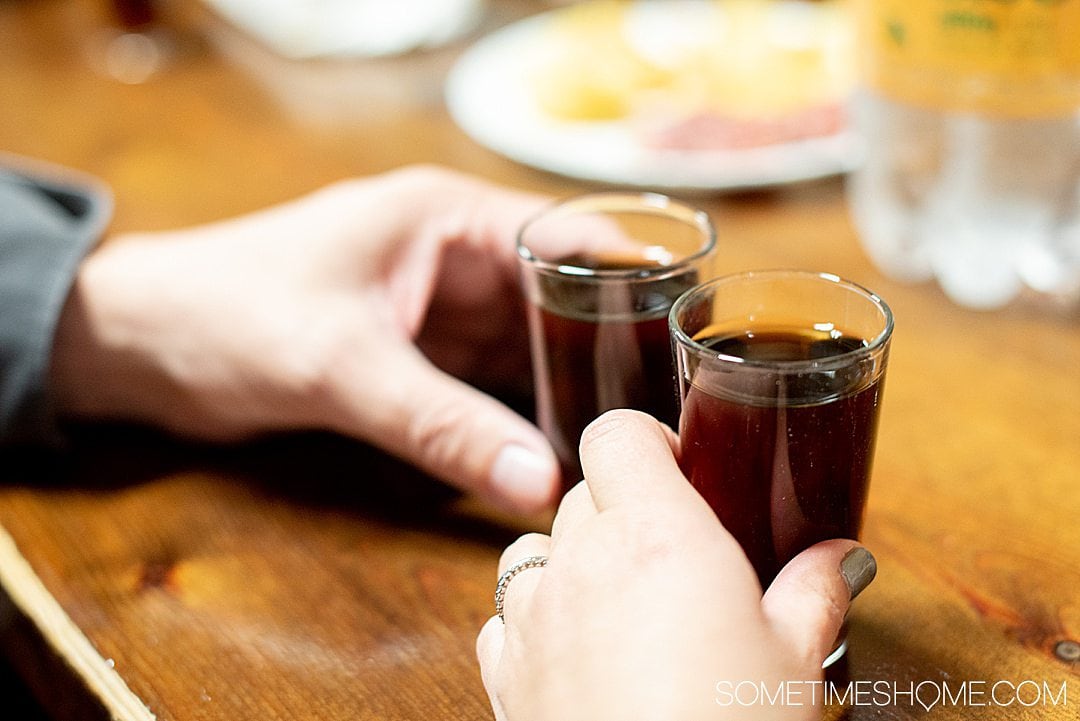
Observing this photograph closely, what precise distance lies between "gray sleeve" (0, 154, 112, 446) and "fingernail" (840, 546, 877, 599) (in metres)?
0.57

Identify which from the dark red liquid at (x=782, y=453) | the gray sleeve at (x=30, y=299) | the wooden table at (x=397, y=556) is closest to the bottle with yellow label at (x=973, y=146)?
the wooden table at (x=397, y=556)

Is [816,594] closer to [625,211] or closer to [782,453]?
[782,453]

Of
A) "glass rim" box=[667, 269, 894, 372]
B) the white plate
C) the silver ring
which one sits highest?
"glass rim" box=[667, 269, 894, 372]

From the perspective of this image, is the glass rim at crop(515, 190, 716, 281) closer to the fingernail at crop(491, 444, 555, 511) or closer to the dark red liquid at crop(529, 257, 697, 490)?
the dark red liquid at crop(529, 257, 697, 490)

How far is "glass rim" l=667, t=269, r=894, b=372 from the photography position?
48 centimetres

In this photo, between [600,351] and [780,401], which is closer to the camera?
[780,401]

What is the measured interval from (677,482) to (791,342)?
0.11m

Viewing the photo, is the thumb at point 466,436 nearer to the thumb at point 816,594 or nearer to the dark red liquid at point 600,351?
the dark red liquid at point 600,351

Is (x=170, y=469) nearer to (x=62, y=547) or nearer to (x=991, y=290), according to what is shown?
(x=62, y=547)

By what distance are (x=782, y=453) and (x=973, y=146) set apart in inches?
21.0

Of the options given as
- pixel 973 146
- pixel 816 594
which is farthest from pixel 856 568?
pixel 973 146

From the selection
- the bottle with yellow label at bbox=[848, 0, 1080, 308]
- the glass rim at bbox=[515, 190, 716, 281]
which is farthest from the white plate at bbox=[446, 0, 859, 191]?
the glass rim at bbox=[515, 190, 716, 281]

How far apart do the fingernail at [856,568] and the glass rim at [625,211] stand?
0.19 m

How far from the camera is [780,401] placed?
1.62 feet
